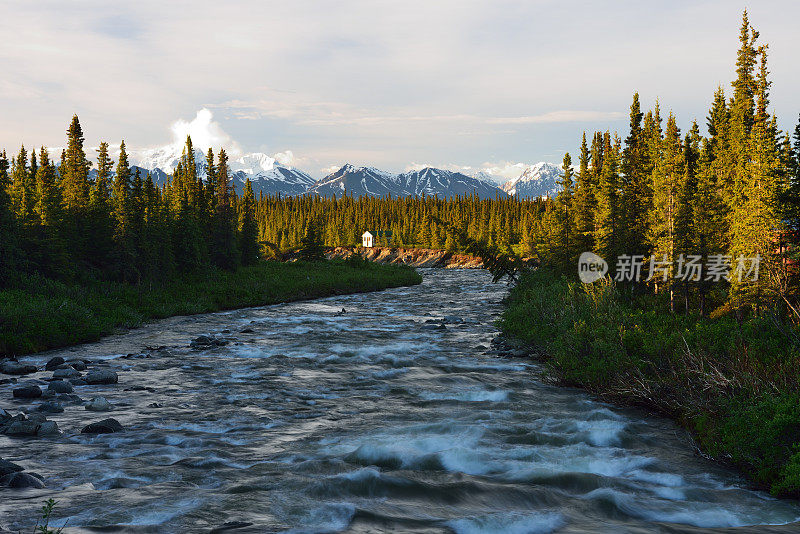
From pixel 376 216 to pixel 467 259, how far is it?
5919 cm

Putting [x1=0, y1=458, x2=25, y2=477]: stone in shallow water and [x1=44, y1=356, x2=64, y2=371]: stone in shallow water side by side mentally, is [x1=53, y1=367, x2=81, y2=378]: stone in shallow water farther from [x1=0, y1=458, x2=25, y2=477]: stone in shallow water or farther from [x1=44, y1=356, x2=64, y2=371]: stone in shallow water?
[x1=0, y1=458, x2=25, y2=477]: stone in shallow water

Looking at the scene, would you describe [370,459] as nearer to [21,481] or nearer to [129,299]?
[21,481]

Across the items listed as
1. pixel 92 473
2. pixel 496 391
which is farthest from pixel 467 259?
pixel 92 473

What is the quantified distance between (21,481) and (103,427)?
2.87 meters

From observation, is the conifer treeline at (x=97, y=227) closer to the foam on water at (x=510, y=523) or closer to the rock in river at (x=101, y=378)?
the rock in river at (x=101, y=378)

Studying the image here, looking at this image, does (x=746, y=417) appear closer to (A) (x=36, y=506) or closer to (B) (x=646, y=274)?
(A) (x=36, y=506)

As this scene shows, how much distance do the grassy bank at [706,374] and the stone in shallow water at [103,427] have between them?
34.4 ft

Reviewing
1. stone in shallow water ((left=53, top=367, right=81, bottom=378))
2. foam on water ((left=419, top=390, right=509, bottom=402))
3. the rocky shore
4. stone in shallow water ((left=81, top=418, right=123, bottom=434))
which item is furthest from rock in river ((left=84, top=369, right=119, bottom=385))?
foam on water ((left=419, top=390, right=509, bottom=402))

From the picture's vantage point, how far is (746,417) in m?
8.60

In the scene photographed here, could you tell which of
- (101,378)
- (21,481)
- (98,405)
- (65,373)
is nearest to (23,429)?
(98,405)

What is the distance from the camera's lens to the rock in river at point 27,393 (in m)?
12.9

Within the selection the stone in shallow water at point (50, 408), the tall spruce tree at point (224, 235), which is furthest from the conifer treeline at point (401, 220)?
the stone in shallow water at point (50, 408)

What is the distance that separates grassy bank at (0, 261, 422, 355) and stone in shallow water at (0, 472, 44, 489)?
13.3 metres

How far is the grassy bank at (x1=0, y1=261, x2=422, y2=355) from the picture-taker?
19.9 meters
